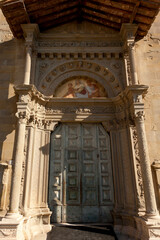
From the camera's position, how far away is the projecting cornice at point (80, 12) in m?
6.54

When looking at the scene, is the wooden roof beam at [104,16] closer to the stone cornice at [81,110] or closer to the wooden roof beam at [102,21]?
the wooden roof beam at [102,21]

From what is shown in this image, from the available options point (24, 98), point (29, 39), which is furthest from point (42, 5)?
point (24, 98)

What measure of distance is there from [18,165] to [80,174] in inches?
83.8

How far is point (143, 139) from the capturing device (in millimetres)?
5676

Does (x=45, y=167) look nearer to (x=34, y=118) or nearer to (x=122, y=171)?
(x=34, y=118)

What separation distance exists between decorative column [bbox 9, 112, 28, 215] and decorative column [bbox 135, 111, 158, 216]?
342 centimetres

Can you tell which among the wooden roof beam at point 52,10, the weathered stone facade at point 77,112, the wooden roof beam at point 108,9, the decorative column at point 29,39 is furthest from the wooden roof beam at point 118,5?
the decorative column at point 29,39

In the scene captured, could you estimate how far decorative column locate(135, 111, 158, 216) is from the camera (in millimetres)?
5047

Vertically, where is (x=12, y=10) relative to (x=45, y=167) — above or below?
above

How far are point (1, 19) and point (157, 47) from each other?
6.50 metres

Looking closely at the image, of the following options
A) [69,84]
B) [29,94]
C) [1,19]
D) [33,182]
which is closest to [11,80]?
[29,94]

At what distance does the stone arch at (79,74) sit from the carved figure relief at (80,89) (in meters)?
0.21

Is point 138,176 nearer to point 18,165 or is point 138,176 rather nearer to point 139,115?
point 139,115

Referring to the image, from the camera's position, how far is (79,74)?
7461mm
